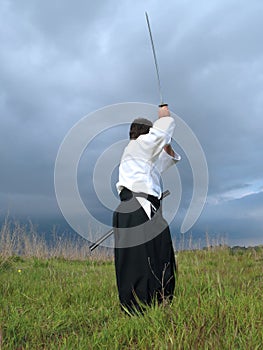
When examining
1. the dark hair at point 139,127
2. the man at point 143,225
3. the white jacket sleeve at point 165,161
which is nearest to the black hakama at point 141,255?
the man at point 143,225

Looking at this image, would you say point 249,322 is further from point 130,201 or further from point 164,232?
point 130,201

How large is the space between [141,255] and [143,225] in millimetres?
245

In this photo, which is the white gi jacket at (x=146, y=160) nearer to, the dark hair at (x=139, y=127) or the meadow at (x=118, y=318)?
the dark hair at (x=139, y=127)

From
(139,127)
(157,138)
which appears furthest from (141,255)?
(139,127)

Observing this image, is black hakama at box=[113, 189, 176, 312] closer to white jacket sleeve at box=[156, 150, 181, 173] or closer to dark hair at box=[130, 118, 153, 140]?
white jacket sleeve at box=[156, 150, 181, 173]

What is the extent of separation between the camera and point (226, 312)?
2.79 metres

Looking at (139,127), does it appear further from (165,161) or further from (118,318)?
(118,318)

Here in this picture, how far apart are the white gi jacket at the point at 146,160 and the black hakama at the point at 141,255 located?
3.0 inches

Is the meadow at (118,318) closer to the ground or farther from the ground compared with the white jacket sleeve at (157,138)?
closer to the ground

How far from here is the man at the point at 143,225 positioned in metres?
3.52

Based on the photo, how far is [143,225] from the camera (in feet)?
11.7

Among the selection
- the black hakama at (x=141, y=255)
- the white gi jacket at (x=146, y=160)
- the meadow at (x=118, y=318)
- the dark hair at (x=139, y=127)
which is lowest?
the meadow at (x=118, y=318)

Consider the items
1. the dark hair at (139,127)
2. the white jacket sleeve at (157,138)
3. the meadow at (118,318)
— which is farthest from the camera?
the dark hair at (139,127)

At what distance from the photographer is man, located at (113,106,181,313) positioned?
138 inches
